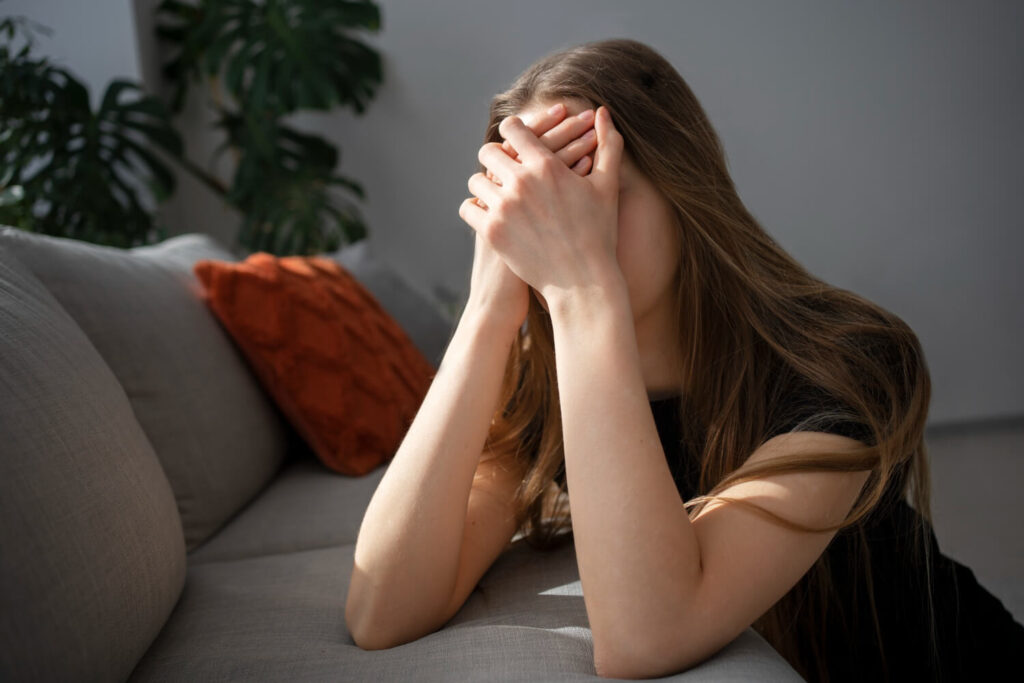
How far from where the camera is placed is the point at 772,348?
2.84 ft

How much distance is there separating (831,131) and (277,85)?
2150 mm

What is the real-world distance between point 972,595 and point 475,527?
0.60m

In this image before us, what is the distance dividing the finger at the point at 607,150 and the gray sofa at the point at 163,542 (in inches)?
16.9

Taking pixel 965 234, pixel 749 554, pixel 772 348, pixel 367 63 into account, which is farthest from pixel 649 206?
pixel 965 234

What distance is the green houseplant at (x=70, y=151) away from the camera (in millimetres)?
1895

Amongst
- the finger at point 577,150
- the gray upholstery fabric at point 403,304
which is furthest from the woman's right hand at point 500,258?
the gray upholstery fabric at point 403,304

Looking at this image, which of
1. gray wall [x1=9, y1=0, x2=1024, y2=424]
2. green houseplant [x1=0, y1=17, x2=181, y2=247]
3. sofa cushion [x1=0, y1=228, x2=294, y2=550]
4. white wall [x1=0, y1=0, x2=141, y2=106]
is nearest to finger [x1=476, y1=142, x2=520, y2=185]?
sofa cushion [x1=0, y1=228, x2=294, y2=550]

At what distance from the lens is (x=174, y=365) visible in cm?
114

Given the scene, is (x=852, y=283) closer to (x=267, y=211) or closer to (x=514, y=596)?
(x=267, y=211)

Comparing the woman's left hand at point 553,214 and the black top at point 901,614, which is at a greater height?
the woman's left hand at point 553,214

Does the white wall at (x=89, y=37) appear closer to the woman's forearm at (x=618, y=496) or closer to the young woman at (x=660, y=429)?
the young woman at (x=660, y=429)

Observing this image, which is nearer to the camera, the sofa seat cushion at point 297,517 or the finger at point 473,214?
the finger at point 473,214

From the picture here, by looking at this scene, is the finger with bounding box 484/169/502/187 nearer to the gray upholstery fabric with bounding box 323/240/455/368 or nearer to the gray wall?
the gray upholstery fabric with bounding box 323/240/455/368

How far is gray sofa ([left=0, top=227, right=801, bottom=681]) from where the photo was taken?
22.3 inches
